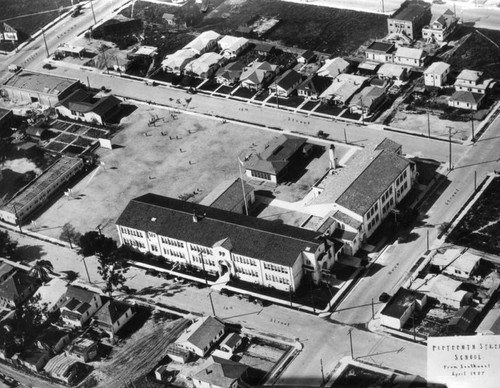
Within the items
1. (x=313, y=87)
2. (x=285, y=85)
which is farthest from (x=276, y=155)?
(x=285, y=85)

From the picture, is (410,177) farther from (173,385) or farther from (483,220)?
(173,385)

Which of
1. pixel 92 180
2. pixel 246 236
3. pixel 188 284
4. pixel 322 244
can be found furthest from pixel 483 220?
pixel 92 180

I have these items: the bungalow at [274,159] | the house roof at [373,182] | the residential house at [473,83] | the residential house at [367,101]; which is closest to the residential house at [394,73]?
the residential house at [367,101]

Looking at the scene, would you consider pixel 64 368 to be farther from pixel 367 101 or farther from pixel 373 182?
pixel 367 101

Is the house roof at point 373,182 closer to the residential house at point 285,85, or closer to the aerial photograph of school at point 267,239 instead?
the aerial photograph of school at point 267,239

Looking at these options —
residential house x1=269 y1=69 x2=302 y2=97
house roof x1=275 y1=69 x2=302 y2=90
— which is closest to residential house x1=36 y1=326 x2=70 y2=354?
residential house x1=269 y1=69 x2=302 y2=97
